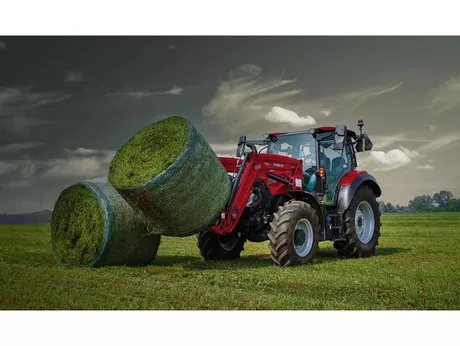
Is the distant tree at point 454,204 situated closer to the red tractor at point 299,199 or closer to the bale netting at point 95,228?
the red tractor at point 299,199

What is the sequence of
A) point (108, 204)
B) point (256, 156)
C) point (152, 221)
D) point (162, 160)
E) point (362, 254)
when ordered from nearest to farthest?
point (162, 160) < point (152, 221) < point (108, 204) < point (256, 156) < point (362, 254)

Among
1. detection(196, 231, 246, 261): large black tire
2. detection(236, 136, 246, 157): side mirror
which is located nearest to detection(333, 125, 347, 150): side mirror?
detection(236, 136, 246, 157): side mirror

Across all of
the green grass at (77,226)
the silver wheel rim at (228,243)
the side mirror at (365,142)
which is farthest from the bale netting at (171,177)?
the side mirror at (365,142)

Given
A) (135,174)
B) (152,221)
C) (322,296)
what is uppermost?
(135,174)

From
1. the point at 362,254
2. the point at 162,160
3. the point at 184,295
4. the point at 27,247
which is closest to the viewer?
the point at 184,295

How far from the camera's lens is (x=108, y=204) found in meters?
8.23

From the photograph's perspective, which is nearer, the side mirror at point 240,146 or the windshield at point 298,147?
the windshield at point 298,147

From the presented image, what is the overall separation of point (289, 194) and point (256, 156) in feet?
3.44

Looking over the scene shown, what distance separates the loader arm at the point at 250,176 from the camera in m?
8.39

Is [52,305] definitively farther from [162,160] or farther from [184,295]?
[162,160]

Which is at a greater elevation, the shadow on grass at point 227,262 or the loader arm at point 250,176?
the loader arm at point 250,176

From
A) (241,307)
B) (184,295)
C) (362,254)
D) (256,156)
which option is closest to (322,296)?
(241,307)

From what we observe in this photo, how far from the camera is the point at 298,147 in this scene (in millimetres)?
10188

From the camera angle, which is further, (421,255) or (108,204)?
(421,255)
